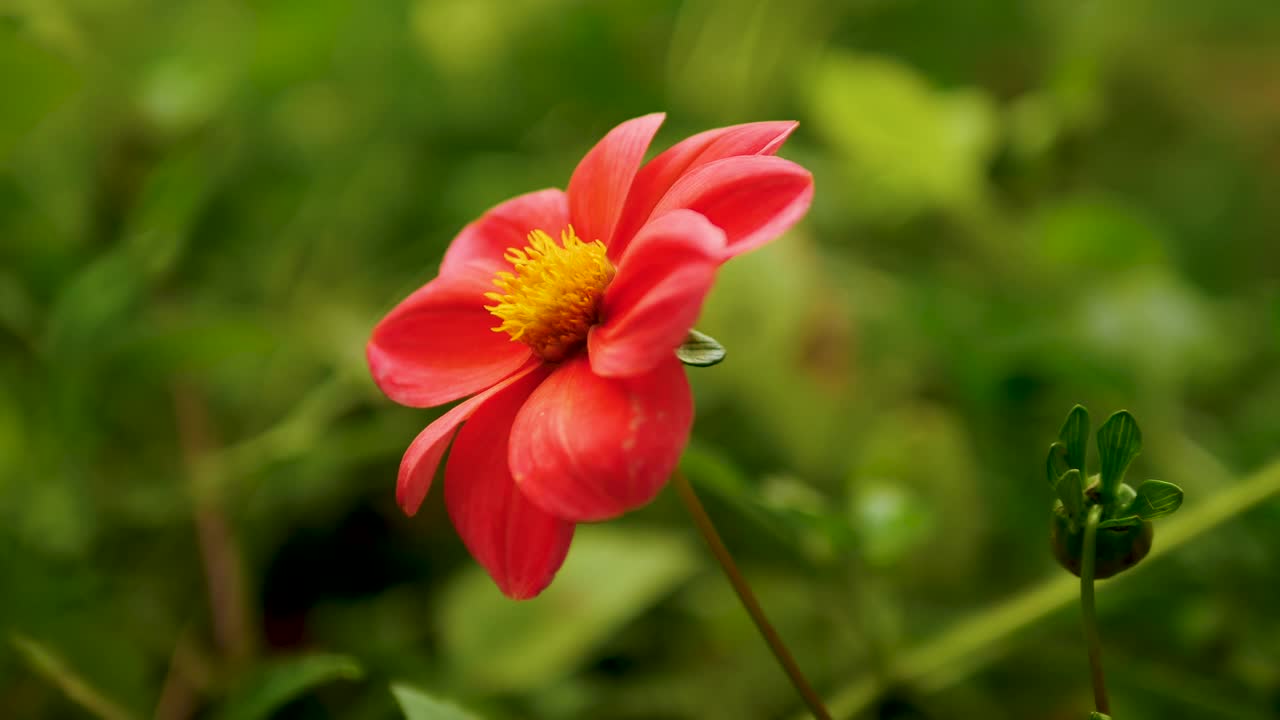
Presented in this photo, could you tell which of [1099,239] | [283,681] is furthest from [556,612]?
[1099,239]

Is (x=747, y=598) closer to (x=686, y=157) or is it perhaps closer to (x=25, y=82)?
(x=686, y=157)

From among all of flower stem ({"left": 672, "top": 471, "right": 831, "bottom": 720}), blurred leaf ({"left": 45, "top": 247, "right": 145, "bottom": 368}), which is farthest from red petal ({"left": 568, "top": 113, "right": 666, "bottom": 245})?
blurred leaf ({"left": 45, "top": 247, "right": 145, "bottom": 368})

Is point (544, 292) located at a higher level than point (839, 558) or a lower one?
higher

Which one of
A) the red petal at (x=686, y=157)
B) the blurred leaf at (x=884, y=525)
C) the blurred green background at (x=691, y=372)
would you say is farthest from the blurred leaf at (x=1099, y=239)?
the red petal at (x=686, y=157)

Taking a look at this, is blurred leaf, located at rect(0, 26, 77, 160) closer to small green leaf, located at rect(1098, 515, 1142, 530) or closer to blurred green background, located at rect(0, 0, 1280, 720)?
blurred green background, located at rect(0, 0, 1280, 720)

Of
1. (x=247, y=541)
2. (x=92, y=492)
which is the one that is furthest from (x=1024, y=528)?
(x=92, y=492)

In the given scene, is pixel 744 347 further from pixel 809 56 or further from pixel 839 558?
pixel 809 56
